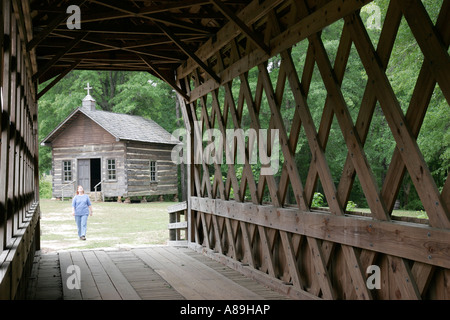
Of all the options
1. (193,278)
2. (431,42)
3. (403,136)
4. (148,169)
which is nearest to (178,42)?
(193,278)

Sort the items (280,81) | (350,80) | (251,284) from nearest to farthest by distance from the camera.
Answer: (280,81)
(251,284)
(350,80)

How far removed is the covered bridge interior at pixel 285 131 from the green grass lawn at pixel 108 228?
2.66 metres

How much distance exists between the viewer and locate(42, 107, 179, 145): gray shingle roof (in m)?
27.2

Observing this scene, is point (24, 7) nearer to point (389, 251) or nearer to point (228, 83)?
point (228, 83)

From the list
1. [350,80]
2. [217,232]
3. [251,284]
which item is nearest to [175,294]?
[251,284]

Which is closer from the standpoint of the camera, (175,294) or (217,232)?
(175,294)

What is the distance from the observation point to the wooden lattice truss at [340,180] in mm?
3820

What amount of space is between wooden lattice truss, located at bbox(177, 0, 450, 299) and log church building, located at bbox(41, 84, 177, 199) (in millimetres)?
19127

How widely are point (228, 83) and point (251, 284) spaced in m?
3.08

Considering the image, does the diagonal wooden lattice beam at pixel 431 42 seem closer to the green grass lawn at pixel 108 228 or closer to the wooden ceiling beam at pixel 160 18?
the wooden ceiling beam at pixel 160 18

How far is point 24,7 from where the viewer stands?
5.87 metres

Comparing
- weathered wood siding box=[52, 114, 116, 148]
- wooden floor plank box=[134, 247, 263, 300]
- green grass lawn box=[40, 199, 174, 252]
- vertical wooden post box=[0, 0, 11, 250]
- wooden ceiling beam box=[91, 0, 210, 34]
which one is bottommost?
wooden floor plank box=[134, 247, 263, 300]

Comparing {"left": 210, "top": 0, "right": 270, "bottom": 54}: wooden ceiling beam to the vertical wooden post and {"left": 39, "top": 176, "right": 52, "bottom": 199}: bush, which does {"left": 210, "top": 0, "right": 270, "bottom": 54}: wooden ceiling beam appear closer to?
the vertical wooden post

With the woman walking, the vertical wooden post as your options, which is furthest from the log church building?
the vertical wooden post
